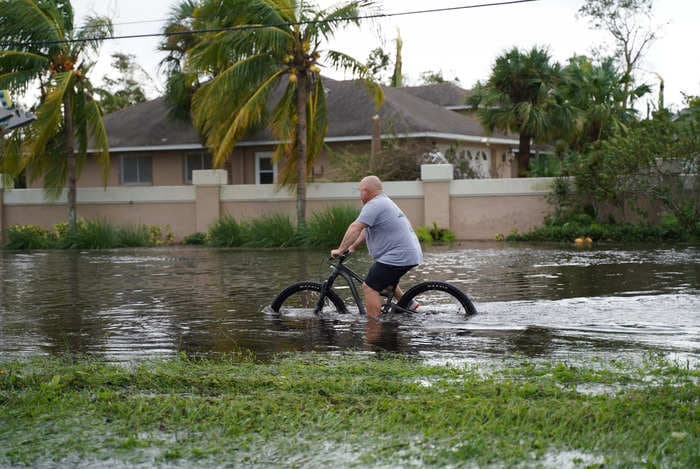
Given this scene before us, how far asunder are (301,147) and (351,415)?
22.3m

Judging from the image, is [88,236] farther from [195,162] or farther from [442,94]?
[442,94]

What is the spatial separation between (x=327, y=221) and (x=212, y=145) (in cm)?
450

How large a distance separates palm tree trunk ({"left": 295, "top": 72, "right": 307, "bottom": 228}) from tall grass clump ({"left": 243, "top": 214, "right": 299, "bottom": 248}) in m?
0.40

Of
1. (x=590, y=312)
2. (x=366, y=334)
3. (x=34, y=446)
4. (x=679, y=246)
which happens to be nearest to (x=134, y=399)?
(x=34, y=446)

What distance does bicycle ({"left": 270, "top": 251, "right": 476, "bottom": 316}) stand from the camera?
11.1m

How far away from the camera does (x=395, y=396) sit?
6766mm

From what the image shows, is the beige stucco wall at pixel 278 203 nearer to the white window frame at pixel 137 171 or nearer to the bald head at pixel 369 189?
the white window frame at pixel 137 171

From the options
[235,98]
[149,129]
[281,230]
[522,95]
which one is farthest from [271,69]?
[149,129]

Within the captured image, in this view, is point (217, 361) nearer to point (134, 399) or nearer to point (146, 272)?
point (134, 399)

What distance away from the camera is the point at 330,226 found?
2678 centimetres

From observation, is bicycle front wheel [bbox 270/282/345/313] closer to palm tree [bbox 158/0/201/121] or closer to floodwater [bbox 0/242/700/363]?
floodwater [bbox 0/242/700/363]

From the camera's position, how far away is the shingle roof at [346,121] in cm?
3434

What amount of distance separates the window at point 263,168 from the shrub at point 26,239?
8.48 m

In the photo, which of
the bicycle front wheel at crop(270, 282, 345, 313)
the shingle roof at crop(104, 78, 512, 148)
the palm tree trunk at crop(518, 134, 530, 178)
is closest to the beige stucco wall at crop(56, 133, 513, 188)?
the shingle roof at crop(104, 78, 512, 148)
